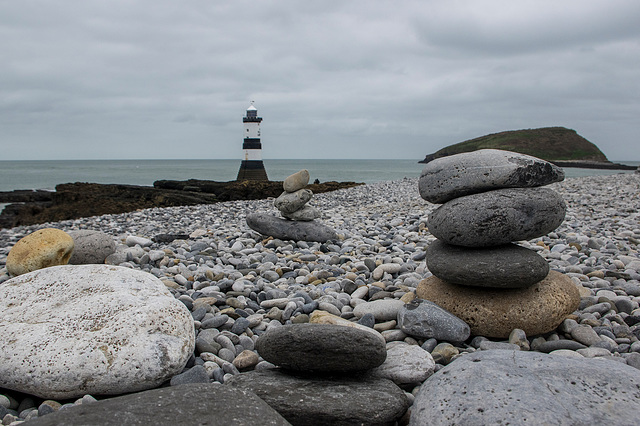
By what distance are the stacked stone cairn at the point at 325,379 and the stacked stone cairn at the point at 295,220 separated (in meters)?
5.81

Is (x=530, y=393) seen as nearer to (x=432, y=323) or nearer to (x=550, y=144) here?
(x=432, y=323)

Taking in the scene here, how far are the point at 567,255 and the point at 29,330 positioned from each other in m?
7.24

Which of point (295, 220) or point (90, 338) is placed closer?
point (90, 338)

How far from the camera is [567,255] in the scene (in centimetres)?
734

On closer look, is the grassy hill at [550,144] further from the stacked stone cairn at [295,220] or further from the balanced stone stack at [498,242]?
the balanced stone stack at [498,242]

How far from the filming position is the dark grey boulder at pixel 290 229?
9258 millimetres

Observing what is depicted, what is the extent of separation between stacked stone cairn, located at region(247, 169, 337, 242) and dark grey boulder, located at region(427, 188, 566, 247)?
485 centimetres

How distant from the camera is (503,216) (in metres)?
4.43

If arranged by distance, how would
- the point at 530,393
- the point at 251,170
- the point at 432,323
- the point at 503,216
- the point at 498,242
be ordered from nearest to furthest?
the point at 530,393 → the point at 432,323 → the point at 503,216 → the point at 498,242 → the point at 251,170

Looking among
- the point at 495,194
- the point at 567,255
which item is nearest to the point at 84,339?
the point at 495,194

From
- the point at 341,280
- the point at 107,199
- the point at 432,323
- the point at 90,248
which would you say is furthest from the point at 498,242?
the point at 107,199

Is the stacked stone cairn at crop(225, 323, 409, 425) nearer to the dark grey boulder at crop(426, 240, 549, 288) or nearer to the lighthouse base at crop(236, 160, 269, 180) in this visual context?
the dark grey boulder at crop(426, 240, 549, 288)

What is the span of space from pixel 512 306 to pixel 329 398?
2370 mm

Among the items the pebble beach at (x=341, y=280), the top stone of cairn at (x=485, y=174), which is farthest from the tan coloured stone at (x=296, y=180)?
the top stone of cairn at (x=485, y=174)
